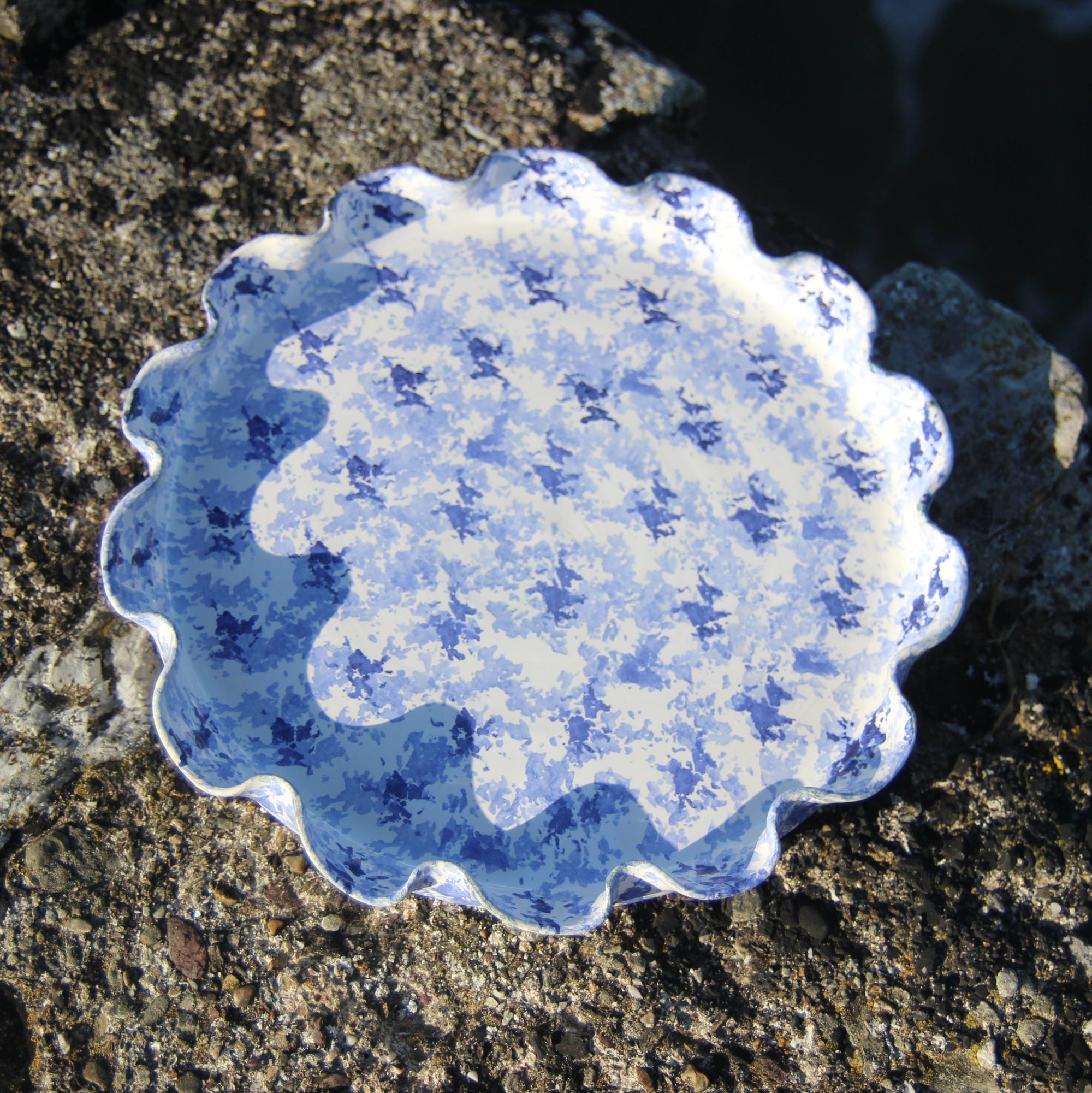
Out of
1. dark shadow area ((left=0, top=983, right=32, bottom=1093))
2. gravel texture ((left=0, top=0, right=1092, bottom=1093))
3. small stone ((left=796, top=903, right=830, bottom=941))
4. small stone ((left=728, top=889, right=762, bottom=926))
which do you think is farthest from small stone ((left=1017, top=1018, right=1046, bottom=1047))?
dark shadow area ((left=0, top=983, right=32, bottom=1093))

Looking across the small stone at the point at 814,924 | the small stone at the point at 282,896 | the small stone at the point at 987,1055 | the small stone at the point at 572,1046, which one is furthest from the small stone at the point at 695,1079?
the small stone at the point at 282,896

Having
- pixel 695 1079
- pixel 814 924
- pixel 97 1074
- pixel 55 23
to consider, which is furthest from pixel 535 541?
pixel 55 23

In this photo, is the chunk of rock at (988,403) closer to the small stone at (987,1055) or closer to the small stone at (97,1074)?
the small stone at (987,1055)

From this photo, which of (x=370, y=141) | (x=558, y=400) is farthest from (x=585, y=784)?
(x=370, y=141)

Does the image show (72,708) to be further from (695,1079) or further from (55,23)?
(55,23)

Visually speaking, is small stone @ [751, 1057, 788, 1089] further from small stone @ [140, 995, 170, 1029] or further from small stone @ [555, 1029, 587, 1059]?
small stone @ [140, 995, 170, 1029]

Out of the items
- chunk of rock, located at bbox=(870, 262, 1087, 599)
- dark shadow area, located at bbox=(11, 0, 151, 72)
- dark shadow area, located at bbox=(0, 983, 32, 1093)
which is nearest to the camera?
dark shadow area, located at bbox=(0, 983, 32, 1093)
